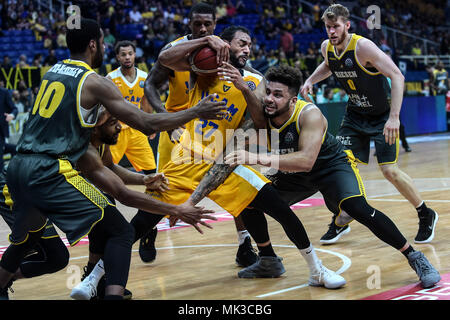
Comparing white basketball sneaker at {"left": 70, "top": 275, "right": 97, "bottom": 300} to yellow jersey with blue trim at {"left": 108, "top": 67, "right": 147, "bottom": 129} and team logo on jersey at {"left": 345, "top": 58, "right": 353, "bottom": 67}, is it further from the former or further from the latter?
yellow jersey with blue trim at {"left": 108, "top": 67, "right": 147, "bottom": 129}

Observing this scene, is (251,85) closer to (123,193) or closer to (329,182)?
(329,182)

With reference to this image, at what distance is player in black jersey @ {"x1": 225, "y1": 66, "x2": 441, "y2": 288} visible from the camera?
14.9 ft

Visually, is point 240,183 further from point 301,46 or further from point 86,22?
point 301,46

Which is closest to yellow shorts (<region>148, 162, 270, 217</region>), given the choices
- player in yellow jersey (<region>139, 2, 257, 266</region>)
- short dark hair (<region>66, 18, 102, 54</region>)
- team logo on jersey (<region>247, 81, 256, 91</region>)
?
player in yellow jersey (<region>139, 2, 257, 266</region>)

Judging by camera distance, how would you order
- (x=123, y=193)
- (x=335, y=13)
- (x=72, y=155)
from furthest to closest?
1. (x=335, y=13)
2. (x=123, y=193)
3. (x=72, y=155)

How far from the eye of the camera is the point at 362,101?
20.7 ft

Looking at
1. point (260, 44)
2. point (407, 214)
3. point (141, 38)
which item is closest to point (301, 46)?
point (260, 44)

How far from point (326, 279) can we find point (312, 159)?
830mm

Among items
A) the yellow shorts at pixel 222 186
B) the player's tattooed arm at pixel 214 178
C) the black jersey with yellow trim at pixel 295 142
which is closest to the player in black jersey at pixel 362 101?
the black jersey with yellow trim at pixel 295 142

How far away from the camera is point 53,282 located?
5223mm

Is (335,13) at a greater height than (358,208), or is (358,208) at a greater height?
(335,13)

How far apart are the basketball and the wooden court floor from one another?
1576 mm

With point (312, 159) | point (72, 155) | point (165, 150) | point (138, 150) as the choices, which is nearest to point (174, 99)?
point (165, 150)
